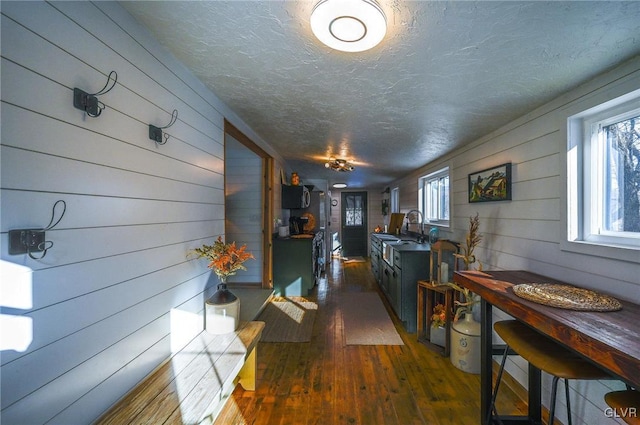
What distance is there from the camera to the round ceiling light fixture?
1.02 m

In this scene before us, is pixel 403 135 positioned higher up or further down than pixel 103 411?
higher up

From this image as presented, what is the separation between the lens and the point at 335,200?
27.9 ft

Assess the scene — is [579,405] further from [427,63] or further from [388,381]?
[427,63]

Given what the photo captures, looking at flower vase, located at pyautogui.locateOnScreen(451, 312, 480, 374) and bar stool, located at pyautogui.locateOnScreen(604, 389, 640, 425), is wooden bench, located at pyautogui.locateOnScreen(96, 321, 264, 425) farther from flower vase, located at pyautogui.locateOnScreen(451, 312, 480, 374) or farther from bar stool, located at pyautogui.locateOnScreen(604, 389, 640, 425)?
flower vase, located at pyautogui.locateOnScreen(451, 312, 480, 374)

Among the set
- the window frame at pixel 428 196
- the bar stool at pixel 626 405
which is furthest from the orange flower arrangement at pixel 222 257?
the window frame at pixel 428 196

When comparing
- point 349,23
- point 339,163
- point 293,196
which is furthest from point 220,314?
point 293,196

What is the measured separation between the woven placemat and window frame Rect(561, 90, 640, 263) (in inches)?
11.0

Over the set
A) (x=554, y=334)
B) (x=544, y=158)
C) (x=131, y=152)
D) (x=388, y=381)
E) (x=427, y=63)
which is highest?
(x=427, y=63)

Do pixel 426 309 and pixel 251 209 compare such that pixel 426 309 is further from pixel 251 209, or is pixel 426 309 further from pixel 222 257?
pixel 251 209

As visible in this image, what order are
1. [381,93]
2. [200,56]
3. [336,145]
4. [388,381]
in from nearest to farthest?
[200,56]
[381,93]
[388,381]
[336,145]

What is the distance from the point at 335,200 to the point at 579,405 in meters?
7.17

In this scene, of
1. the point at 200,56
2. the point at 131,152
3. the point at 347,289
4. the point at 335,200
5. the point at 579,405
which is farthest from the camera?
the point at 335,200

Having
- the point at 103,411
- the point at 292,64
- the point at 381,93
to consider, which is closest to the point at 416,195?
the point at 381,93

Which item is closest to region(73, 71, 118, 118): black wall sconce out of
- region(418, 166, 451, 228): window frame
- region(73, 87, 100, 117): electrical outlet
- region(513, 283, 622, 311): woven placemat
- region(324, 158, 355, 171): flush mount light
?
region(73, 87, 100, 117): electrical outlet
